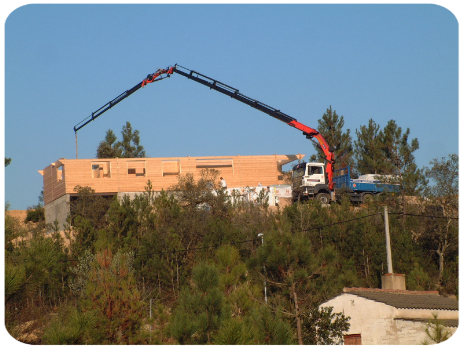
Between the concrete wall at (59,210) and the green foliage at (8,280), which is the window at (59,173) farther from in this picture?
the green foliage at (8,280)

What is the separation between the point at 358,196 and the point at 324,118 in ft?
45.8

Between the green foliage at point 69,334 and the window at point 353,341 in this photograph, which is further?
the window at point 353,341

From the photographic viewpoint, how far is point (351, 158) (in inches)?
2000

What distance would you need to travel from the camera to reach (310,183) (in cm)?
3862

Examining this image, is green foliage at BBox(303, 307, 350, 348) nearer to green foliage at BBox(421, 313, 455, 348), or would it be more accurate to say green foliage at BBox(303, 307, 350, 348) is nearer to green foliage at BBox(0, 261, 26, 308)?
green foliage at BBox(421, 313, 455, 348)

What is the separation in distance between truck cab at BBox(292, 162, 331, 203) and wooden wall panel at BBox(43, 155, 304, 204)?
4.94 meters

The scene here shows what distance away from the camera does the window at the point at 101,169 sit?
44.0 metres

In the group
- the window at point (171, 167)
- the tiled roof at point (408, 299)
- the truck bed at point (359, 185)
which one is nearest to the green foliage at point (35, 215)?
the window at point (171, 167)

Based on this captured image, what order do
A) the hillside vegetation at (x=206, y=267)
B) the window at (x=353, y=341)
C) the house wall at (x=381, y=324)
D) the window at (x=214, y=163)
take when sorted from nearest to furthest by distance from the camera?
the hillside vegetation at (x=206, y=267) < the house wall at (x=381, y=324) < the window at (x=353, y=341) < the window at (x=214, y=163)

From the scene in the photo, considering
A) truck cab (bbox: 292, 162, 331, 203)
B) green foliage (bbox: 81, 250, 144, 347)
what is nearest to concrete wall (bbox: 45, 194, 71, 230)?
truck cab (bbox: 292, 162, 331, 203)

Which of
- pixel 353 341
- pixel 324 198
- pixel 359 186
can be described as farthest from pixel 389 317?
pixel 359 186

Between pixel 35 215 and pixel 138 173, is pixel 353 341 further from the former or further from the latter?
pixel 35 215

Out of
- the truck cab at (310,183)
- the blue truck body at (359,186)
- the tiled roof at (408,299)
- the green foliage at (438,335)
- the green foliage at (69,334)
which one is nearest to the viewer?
the green foliage at (69,334)

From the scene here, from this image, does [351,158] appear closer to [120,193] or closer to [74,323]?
[120,193]
